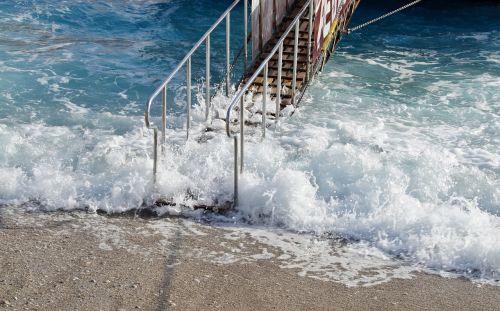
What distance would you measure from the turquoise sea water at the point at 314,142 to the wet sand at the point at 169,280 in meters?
0.48

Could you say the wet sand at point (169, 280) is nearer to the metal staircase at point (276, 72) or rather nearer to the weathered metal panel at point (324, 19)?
the metal staircase at point (276, 72)

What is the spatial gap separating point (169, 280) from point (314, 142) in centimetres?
315

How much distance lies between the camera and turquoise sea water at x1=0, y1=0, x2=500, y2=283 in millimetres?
6695

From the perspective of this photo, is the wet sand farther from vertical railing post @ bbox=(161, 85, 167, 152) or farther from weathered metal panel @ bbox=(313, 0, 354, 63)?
weathered metal panel @ bbox=(313, 0, 354, 63)

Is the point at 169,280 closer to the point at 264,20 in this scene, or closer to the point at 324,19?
the point at 264,20

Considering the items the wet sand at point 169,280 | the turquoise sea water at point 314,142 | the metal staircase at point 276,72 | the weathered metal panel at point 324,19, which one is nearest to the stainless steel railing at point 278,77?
the metal staircase at point 276,72

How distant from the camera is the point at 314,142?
27.3 feet

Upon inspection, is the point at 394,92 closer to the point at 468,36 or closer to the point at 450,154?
the point at 450,154

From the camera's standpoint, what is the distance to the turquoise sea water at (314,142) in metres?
6.70

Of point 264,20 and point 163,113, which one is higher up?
point 264,20

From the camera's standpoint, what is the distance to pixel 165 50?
12.6m

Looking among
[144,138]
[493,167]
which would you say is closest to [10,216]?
[144,138]

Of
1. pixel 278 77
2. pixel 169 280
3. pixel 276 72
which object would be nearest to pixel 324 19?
pixel 276 72

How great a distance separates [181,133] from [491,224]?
3522 mm
